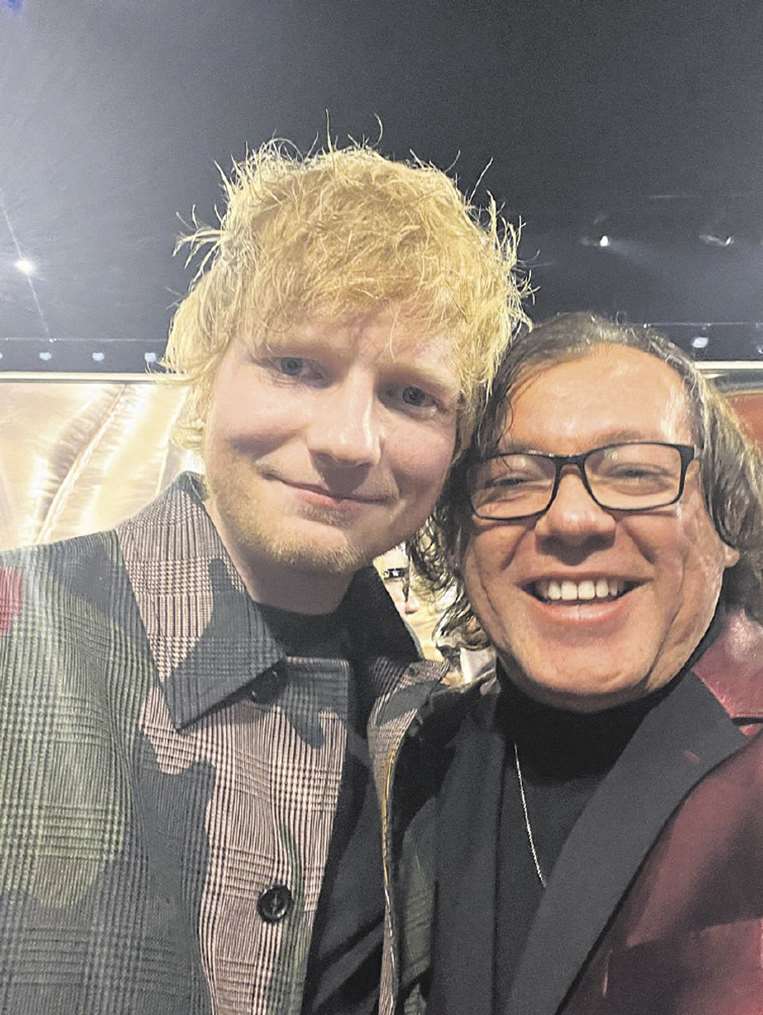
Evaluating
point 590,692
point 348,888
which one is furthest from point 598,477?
point 348,888

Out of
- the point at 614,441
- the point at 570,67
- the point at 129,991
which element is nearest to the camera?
the point at 129,991

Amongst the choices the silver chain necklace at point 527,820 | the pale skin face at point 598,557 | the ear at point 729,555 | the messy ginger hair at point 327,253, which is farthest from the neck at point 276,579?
the ear at point 729,555

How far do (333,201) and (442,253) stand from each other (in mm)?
124

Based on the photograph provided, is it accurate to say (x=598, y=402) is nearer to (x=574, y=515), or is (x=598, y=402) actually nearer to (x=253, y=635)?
(x=574, y=515)

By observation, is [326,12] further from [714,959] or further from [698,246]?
[714,959]

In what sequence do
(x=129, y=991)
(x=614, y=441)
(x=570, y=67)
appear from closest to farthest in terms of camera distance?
(x=129, y=991) < (x=570, y=67) < (x=614, y=441)

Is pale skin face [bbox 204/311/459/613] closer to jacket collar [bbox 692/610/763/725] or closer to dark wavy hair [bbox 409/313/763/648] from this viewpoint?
dark wavy hair [bbox 409/313/763/648]

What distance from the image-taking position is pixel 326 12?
742mm

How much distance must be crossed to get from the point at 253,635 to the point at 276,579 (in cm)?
6

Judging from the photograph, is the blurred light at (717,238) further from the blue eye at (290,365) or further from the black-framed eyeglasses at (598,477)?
the blue eye at (290,365)

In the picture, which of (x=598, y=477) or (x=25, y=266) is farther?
(x=598, y=477)

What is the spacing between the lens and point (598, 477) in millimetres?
896

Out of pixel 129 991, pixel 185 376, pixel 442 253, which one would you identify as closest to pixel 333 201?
pixel 442 253

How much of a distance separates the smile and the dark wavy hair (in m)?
0.13
